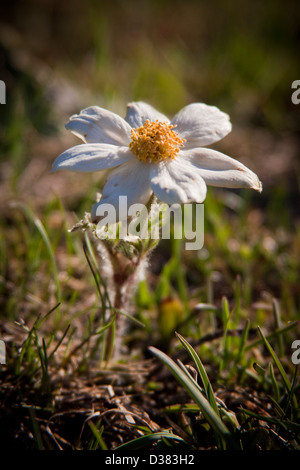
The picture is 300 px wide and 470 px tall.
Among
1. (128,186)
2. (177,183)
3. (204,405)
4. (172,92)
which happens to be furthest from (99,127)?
(172,92)

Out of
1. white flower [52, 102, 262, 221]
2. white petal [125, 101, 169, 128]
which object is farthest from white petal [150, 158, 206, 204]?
white petal [125, 101, 169, 128]

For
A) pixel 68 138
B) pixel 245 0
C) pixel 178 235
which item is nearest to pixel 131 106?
pixel 178 235

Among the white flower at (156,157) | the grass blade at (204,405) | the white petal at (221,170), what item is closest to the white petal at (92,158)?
the white flower at (156,157)

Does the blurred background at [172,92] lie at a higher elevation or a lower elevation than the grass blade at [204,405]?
higher

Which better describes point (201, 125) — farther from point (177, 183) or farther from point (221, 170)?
point (177, 183)

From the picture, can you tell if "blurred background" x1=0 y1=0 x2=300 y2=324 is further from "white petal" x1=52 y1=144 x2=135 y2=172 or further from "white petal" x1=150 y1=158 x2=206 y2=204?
"white petal" x1=150 y1=158 x2=206 y2=204

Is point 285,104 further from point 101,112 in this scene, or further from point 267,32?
point 101,112

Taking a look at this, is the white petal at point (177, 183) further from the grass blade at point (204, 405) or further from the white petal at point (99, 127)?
the grass blade at point (204, 405)
